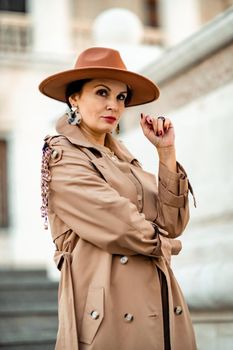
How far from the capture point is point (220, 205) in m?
4.57

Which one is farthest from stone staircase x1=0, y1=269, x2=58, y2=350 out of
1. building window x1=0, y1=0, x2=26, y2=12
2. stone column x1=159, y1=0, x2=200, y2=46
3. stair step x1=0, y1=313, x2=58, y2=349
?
stone column x1=159, y1=0, x2=200, y2=46

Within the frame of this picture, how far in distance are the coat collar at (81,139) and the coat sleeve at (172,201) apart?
23 centimetres

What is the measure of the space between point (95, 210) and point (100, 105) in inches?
15.6

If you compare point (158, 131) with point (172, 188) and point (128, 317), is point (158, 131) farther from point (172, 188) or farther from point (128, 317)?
point (128, 317)

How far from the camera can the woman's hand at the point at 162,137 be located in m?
2.86

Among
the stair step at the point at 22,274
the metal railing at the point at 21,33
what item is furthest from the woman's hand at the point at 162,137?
the metal railing at the point at 21,33

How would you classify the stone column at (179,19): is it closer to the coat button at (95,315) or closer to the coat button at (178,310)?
the coat button at (178,310)

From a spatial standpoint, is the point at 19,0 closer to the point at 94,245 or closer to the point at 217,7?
the point at 217,7

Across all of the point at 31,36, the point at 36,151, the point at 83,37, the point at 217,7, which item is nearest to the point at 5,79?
the point at 36,151

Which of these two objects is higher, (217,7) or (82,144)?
(217,7)

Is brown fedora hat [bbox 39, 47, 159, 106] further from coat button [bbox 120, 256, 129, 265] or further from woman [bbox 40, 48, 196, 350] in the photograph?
coat button [bbox 120, 256, 129, 265]

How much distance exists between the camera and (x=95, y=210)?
8.84 feet

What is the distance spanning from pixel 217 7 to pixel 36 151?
855 centimetres

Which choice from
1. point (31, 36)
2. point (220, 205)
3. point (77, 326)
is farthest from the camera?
point (31, 36)
